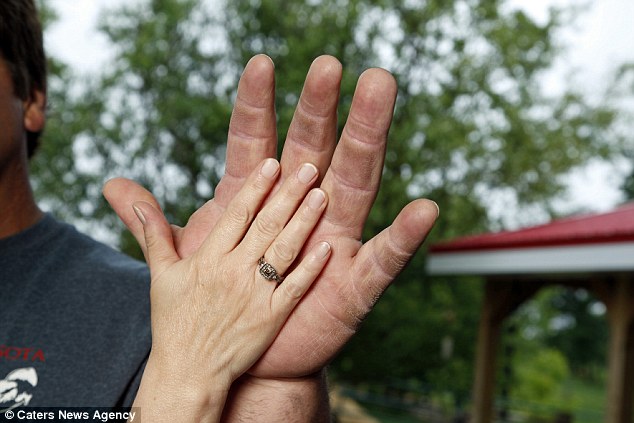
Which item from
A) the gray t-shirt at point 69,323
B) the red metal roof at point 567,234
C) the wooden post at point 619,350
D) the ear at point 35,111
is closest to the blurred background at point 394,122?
the red metal roof at point 567,234

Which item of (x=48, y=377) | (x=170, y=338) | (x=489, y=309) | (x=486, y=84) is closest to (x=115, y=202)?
(x=170, y=338)

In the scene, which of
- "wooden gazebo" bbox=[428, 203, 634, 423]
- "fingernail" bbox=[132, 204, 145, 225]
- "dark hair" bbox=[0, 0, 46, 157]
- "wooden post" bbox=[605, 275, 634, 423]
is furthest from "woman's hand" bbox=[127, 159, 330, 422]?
"wooden post" bbox=[605, 275, 634, 423]

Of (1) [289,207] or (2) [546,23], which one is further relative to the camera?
(2) [546,23]

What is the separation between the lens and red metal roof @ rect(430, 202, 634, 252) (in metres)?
5.96

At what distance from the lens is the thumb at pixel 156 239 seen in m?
1.25

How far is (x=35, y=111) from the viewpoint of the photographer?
191 cm

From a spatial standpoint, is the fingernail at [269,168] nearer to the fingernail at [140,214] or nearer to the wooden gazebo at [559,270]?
the fingernail at [140,214]

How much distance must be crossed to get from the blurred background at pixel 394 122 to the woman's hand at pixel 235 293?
28.3 feet

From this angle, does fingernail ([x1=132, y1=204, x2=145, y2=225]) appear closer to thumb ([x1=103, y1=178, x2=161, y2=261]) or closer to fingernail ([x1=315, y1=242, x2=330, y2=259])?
thumb ([x1=103, y1=178, x2=161, y2=261])

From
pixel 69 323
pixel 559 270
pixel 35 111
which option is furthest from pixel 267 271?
pixel 559 270

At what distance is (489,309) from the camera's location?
8242 mm

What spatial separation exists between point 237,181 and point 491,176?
15379mm

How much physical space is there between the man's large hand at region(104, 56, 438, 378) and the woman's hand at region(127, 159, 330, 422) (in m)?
0.03

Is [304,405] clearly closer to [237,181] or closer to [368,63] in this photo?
[237,181]
